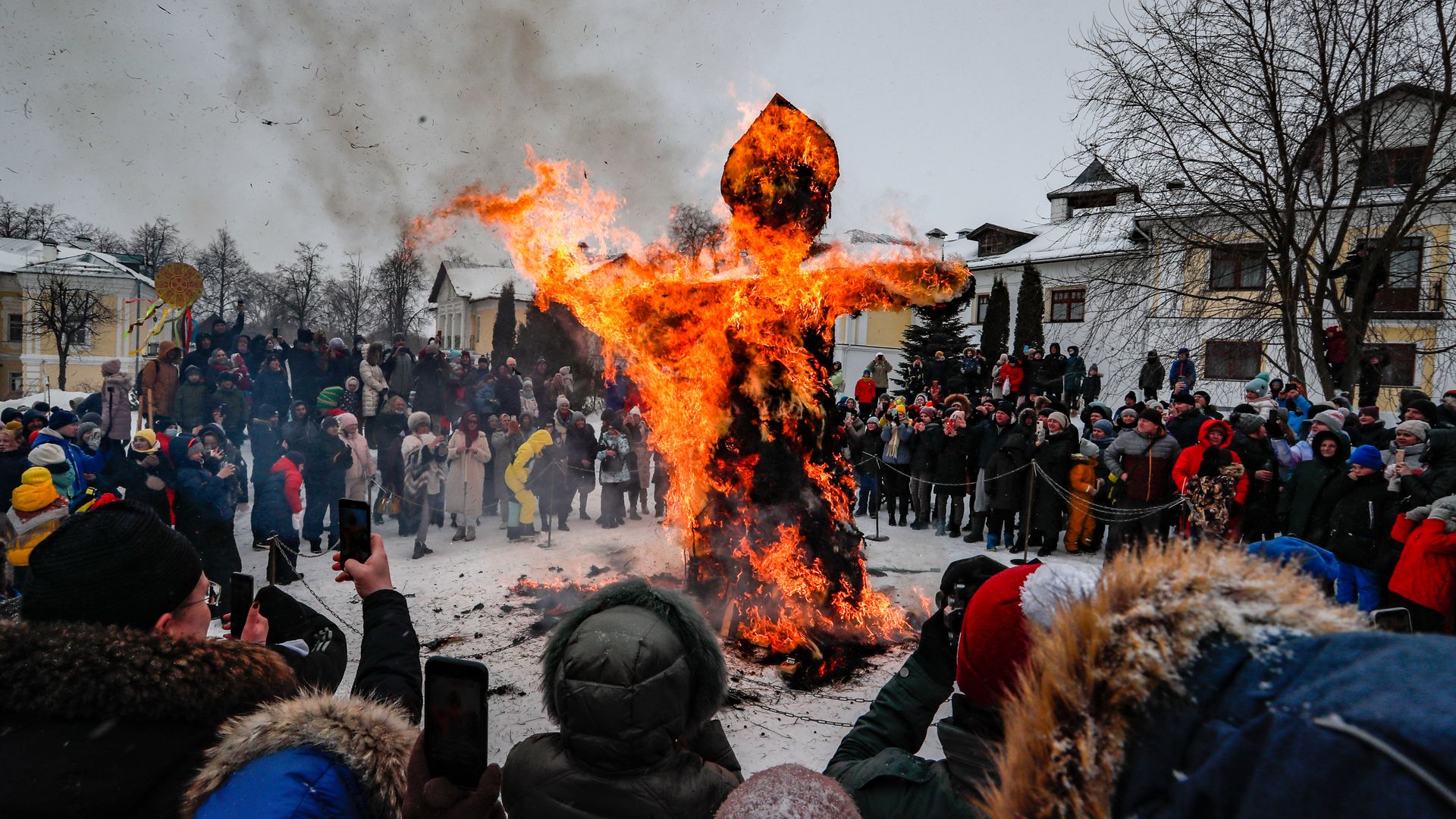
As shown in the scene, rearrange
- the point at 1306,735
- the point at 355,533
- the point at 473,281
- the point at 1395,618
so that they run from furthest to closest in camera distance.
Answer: the point at 473,281, the point at 1395,618, the point at 355,533, the point at 1306,735

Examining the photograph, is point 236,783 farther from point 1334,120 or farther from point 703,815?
point 1334,120

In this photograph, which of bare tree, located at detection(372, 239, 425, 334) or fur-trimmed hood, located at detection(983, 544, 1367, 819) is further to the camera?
bare tree, located at detection(372, 239, 425, 334)

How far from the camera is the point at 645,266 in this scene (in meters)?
8.05

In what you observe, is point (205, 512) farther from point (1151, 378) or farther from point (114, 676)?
point (1151, 378)

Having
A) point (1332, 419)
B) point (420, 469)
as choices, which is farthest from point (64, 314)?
point (1332, 419)

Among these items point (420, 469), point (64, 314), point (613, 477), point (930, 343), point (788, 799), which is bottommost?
point (613, 477)

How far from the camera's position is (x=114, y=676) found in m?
1.61

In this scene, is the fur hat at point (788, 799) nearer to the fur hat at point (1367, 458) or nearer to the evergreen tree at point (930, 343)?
the fur hat at point (1367, 458)

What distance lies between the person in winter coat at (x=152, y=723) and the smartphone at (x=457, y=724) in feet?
0.30

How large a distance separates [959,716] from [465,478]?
10.7 m

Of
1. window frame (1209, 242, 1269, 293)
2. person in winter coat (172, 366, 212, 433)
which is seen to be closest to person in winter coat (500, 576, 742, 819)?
person in winter coat (172, 366, 212, 433)

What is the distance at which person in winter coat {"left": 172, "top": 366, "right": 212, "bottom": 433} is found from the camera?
1314cm

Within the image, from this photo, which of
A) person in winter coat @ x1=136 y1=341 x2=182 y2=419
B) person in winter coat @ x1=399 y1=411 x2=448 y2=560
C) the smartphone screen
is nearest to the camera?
the smartphone screen

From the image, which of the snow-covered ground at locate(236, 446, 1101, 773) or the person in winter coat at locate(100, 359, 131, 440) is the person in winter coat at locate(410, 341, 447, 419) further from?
the person in winter coat at locate(100, 359, 131, 440)
